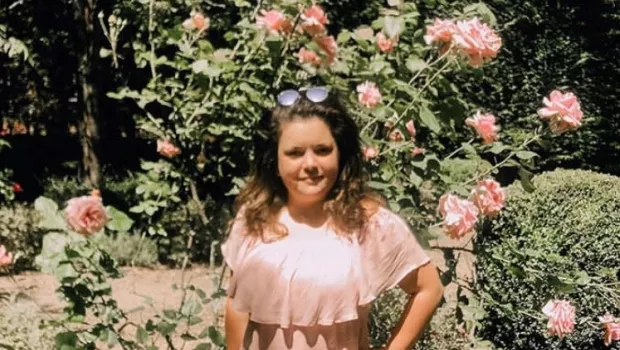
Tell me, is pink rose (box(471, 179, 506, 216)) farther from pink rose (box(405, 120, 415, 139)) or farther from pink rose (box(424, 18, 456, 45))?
pink rose (box(424, 18, 456, 45))

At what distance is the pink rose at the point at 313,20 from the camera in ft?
9.08

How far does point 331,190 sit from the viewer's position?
2.13 metres

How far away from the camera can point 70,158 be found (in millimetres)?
14234

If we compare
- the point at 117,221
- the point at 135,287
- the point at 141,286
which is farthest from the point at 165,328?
the point at 141,286

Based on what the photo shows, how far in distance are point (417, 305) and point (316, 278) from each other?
28 cm

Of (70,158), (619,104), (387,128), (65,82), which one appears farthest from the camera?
(70,158)

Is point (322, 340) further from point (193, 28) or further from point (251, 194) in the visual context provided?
point (193, 28)

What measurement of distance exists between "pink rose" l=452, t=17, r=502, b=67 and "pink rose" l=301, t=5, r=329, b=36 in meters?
0.48

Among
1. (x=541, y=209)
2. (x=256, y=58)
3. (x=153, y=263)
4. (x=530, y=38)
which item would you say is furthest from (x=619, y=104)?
(x=256, y=58)

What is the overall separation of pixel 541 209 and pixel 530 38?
201 inches

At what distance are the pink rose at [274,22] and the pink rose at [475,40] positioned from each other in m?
0.63

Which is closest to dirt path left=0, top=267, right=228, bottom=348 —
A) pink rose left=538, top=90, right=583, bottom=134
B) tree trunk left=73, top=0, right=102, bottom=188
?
tree trunk left=73, top=0, right=102, bottom=188

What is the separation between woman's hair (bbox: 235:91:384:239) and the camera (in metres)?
2.07

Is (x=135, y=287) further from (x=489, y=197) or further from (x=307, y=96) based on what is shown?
(x=307, y=96)
